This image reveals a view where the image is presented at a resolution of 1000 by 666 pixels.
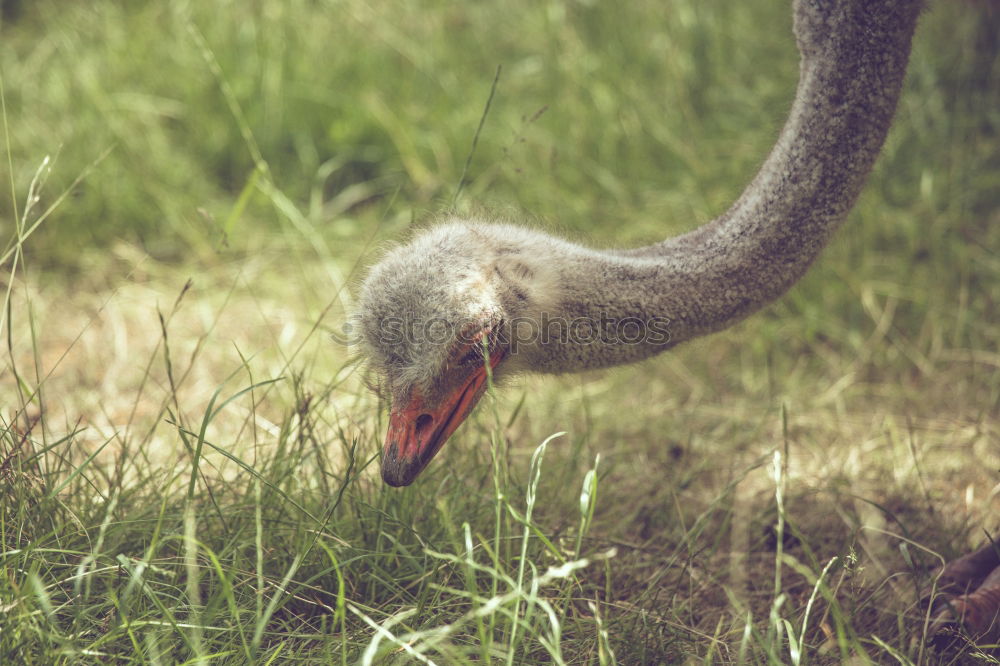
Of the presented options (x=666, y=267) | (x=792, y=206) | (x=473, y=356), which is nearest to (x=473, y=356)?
(x=473, y=356)

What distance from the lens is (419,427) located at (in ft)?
6.26

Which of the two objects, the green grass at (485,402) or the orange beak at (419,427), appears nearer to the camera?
the orange beak at (419,427)

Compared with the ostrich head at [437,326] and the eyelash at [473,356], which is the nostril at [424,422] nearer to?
the ostrich head at [437,326]

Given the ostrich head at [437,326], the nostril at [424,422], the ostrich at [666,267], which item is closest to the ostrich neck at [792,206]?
the ostrich at [666,267]

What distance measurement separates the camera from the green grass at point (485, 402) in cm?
201

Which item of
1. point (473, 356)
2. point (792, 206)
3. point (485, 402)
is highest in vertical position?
point (792, 206)

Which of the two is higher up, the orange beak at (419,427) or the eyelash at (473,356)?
the eyelash at (473,356)

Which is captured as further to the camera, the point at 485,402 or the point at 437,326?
the point at 485,402

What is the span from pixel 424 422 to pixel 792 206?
899 mm

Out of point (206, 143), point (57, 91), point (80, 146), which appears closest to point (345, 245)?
point (206, 143)

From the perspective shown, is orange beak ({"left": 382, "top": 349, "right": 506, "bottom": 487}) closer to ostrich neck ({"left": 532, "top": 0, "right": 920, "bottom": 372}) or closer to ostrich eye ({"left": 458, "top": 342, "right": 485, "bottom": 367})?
ostrich eye ({"left": 458, "top": 342, "right": 485, "bottom": 367})

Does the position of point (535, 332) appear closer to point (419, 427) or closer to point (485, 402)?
point (419, 427)

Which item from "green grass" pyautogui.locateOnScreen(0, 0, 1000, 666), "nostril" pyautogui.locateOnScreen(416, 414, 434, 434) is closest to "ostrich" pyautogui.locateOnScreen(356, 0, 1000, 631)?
"nostril" pyautogui.locateOnScreen(416, 414, 434, 434)

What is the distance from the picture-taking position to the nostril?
1.91m
